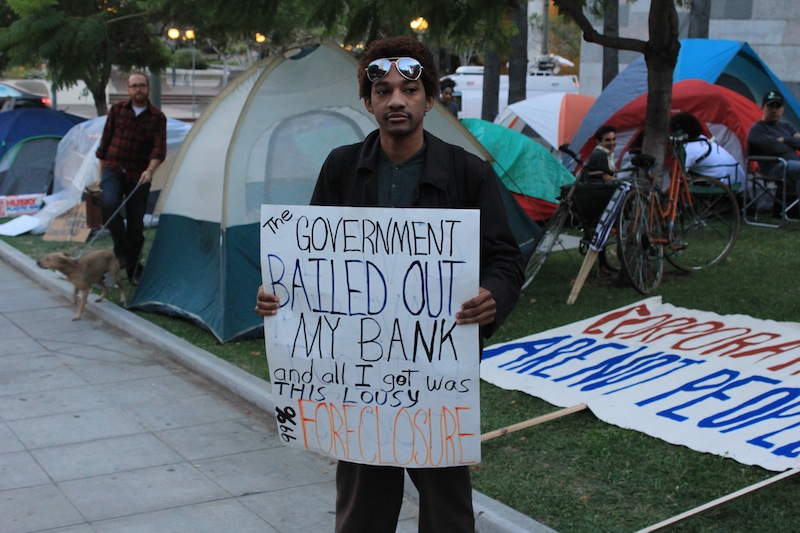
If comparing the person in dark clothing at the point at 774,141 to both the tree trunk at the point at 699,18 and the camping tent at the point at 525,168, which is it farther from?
the tree trunk at the point at 699,18

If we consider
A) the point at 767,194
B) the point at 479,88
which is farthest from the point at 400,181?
the point at 479,88

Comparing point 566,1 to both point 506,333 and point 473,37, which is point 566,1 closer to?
point 473,37

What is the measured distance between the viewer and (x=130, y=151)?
9.60 m

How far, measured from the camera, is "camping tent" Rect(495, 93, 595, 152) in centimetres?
1639

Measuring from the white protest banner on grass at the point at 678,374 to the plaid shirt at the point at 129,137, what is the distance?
14.5 feet

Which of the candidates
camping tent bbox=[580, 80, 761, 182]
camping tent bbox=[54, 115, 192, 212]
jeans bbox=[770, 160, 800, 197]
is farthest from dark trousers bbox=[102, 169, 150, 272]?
jeans bbox=[770, 160, 800, 197]

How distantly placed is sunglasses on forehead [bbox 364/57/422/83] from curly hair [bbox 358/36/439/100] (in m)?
0.03

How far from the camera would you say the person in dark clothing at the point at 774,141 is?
1204cm

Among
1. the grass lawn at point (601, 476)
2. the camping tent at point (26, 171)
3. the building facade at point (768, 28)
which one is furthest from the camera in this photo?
the building facade at point (768, 28)

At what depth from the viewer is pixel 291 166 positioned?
26.6 feet

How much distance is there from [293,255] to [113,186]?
22.6 ft

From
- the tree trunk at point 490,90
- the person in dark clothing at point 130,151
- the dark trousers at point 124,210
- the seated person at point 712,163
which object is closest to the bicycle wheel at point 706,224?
the seated person at point 712,163

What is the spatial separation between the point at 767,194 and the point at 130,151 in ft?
24.9

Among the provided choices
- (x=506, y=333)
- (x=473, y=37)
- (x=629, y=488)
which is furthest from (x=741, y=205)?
(x=629, y=488)
